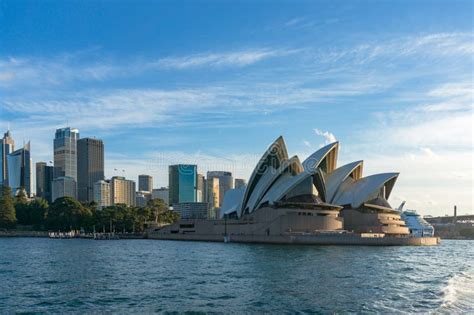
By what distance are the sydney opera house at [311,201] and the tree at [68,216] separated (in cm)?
3804

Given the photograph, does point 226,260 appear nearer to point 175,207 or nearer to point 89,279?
point 89,279

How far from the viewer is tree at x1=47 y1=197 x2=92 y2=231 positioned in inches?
4328

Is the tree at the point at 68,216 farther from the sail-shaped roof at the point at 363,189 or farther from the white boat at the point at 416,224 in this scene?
the white boat at the point at 416,224

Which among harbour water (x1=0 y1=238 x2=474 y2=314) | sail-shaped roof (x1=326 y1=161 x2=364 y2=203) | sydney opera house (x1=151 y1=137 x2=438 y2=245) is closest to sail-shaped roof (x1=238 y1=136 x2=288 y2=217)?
sydney opera house (x1=151 y1=137 x2=438 y2=245)

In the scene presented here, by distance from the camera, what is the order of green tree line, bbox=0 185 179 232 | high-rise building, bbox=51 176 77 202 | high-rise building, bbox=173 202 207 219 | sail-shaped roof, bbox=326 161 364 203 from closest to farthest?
1. sail-shaped roof, bbox=326 161 364 203
2. green tree line, bbox=0 185 179 232
3. high-rise building, bbox=173 202 207 219
4. high-rise building, bbox=51 176 77 202

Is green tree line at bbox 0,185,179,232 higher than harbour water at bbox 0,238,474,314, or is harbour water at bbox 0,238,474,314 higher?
harbour water at bbox 0,238,474,314

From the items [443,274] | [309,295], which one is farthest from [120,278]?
[443,274]

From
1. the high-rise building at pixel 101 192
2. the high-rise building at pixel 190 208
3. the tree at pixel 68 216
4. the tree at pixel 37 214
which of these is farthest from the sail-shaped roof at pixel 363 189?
the high-rise building at pixel 101 192

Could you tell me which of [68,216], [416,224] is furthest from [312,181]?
[68,216]

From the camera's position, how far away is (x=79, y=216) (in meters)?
110

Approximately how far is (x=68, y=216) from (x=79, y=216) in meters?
2.43

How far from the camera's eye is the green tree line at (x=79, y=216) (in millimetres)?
107625

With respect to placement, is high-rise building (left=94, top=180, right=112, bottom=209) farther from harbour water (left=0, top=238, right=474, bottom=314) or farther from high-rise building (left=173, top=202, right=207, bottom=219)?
harbour water (left=0, top=238, right=474, bottom=314)

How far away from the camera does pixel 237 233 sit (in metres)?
83.1
